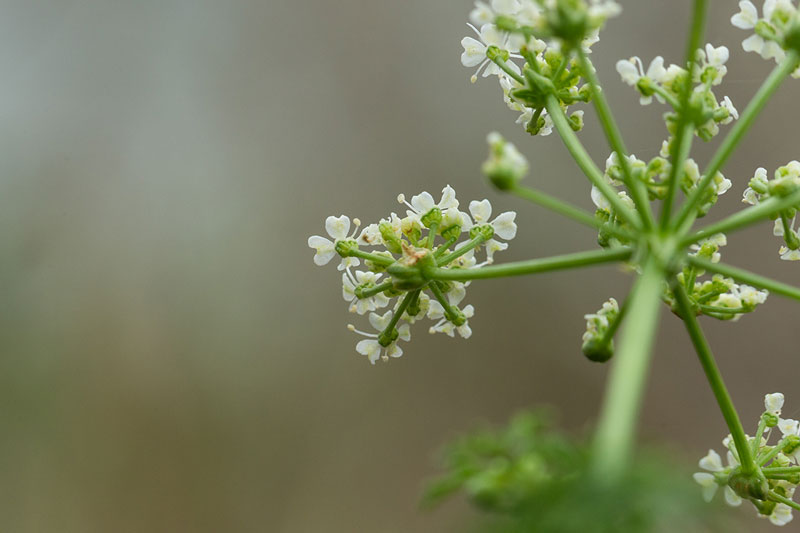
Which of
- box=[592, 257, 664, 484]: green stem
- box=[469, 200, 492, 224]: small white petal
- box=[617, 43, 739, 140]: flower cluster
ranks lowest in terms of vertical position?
box=[592, 257, 664, 484]: green stem

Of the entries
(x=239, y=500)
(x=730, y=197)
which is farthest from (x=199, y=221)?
(x=730, y=197)

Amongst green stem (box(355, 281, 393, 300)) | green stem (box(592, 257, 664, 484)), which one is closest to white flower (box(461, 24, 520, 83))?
green stem (box(355, 281, 393, 300))

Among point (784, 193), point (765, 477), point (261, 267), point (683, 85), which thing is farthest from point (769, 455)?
point (261, 267)

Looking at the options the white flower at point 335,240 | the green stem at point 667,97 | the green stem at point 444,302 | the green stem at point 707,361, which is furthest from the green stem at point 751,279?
the white flower at point 335,240

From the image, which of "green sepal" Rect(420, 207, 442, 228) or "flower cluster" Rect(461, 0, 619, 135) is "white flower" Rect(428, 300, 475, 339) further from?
"flower cluster" Rect(461, 0, 619, 135)

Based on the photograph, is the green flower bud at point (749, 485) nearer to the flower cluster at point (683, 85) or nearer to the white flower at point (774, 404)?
the white flower at point (774, 404)

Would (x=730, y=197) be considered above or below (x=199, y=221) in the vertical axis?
above

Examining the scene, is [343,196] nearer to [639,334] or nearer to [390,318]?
[390,318]
